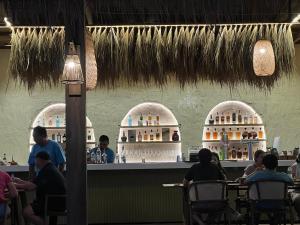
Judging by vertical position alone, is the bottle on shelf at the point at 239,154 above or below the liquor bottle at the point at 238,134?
below

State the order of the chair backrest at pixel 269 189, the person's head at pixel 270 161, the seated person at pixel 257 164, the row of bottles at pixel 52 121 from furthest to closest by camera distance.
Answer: the row of bottles at pixel 52 121, the seated person at pixel 257 164, the person's head at pixel 270 161, the chair backrest at pixel 269 189

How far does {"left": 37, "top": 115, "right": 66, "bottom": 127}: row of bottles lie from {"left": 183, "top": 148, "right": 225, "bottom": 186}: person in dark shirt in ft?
16.6

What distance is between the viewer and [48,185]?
6703 millimetres

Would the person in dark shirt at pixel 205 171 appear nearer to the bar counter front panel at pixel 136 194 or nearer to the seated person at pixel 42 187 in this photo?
the seated person at pixel 42 187

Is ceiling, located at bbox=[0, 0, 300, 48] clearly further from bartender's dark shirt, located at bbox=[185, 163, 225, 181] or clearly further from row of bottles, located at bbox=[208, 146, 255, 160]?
row of bottles, located at bbox=[208, 146, 255, 160]

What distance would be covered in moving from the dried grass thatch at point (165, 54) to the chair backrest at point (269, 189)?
109 inches

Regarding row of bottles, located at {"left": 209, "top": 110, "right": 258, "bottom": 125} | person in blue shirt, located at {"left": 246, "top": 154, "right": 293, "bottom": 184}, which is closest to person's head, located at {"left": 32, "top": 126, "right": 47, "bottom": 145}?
person in blue shirt, located at {"left": 246, "top": 154, "right": 293, "bottom": 184}

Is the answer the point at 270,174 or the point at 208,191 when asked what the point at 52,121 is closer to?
the point at 208,191

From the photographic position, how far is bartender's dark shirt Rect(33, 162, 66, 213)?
671 cm

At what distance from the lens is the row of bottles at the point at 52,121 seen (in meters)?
11.9

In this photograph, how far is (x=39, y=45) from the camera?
8969mm

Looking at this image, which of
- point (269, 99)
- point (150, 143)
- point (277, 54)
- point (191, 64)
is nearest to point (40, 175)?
point (191, 64)

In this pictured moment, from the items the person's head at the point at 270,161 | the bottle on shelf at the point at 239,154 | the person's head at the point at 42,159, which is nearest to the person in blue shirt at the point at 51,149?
the person's head at the point at 42,159

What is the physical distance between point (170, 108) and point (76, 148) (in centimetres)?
552
